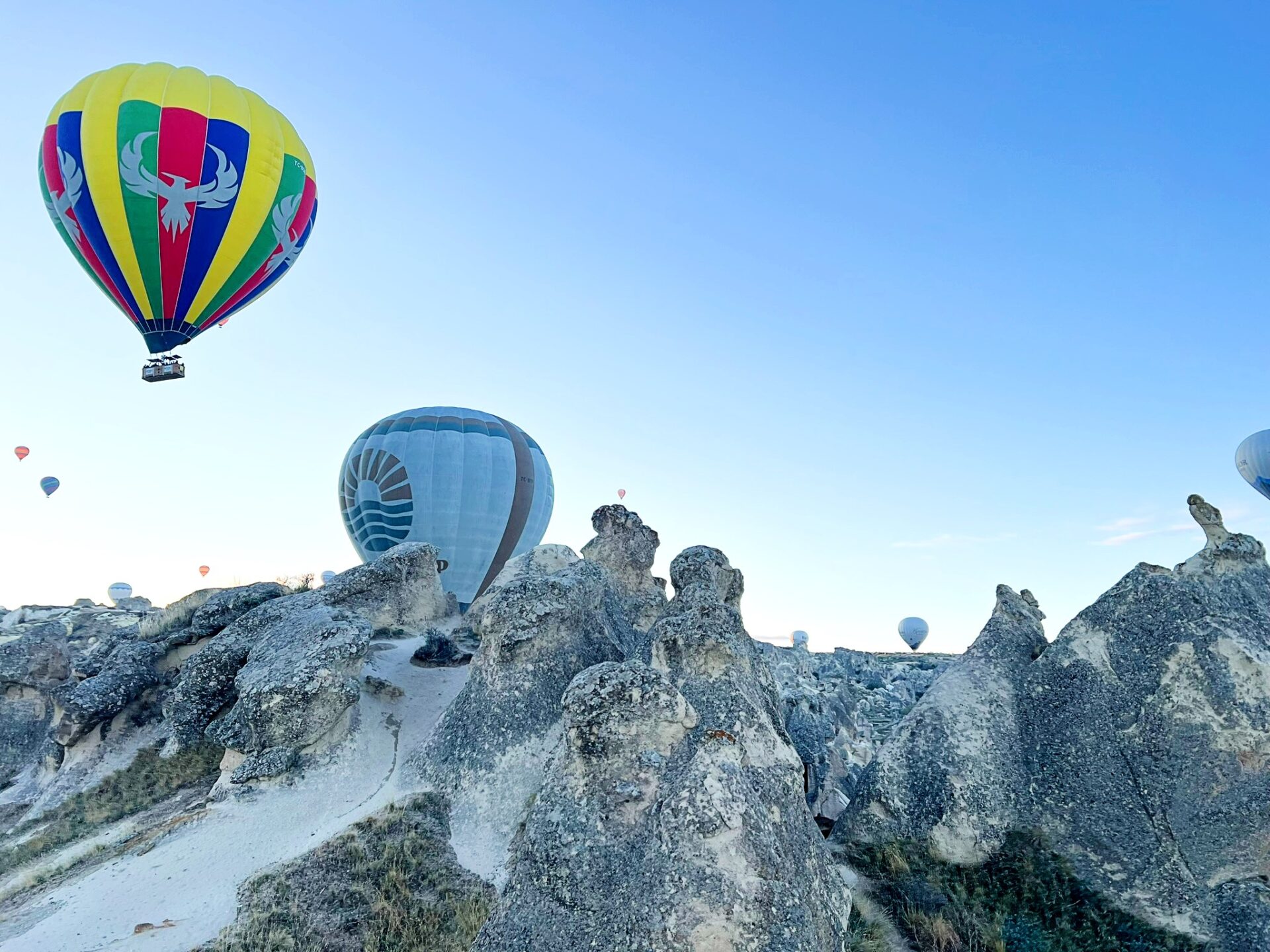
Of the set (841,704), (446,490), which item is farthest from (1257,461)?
(446,490)

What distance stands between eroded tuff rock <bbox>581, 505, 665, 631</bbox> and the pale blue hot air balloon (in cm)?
4812

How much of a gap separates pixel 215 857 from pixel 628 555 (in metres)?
10.4

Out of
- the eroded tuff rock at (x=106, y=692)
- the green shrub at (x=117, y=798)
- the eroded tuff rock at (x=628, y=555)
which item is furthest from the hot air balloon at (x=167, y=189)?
the eroded tuff rock at (x=628, y=555)

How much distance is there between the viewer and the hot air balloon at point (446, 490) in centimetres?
3988

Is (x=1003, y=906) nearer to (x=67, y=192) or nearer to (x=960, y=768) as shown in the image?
(x=960, y=768)

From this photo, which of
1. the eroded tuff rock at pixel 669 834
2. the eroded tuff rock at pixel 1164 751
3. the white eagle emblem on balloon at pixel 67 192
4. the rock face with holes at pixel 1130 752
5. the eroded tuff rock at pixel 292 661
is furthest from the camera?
the white eagle emblem on balloon at pixel 67 192

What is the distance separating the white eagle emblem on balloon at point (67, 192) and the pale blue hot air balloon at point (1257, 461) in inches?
2384

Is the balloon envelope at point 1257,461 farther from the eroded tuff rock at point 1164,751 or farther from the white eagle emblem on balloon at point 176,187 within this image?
the white eagle emblem on balloon at point 176,187

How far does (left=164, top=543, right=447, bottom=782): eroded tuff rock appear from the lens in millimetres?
15695

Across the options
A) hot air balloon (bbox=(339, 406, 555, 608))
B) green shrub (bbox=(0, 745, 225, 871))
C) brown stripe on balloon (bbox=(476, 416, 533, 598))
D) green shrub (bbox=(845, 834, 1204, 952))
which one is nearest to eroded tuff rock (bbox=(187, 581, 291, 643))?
green shrub (bbox=(0, 745, 225, 871))

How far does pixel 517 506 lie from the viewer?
4212cm

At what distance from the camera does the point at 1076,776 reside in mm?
13461

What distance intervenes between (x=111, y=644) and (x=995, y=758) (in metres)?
21.9

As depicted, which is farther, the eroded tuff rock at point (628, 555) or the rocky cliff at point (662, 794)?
the eroded tuff rock at point (628, 555)
